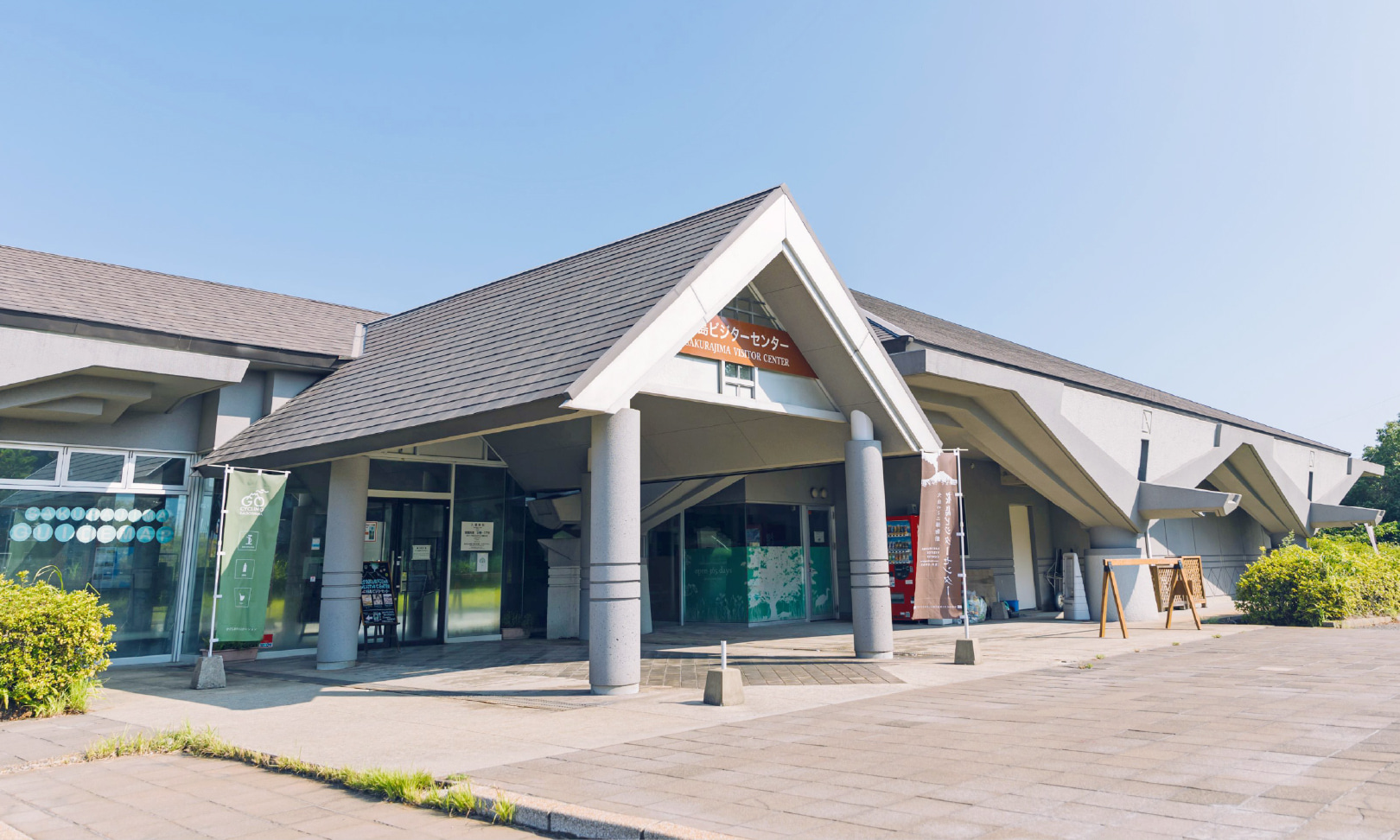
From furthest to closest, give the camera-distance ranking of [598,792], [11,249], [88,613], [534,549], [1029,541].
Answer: [1029,541], [534,549], [11,249], [88,613], [598,792]

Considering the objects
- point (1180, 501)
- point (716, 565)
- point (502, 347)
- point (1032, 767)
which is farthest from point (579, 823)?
point (1180, 501)

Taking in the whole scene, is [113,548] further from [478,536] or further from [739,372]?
[739,372]

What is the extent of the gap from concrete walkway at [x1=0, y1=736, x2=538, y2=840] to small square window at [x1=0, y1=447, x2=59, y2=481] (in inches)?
317

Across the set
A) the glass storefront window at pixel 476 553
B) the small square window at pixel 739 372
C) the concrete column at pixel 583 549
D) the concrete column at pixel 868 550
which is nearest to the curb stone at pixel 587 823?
the small square window at pixel 739 372

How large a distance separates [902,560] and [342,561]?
1272 cm

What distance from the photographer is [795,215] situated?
11758mm

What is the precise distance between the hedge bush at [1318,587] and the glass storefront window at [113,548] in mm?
21158

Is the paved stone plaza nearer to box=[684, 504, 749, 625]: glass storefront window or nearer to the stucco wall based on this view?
the stucco wall

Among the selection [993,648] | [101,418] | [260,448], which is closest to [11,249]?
[101,418]

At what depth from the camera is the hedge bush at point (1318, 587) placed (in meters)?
17.3

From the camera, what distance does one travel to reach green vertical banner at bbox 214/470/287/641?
1123 centimetres

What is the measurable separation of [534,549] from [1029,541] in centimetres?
1477

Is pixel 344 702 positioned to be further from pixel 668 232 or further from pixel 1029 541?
pixel 1029 541

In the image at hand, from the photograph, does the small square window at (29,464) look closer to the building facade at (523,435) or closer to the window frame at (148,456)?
the building facade at (523,435)
